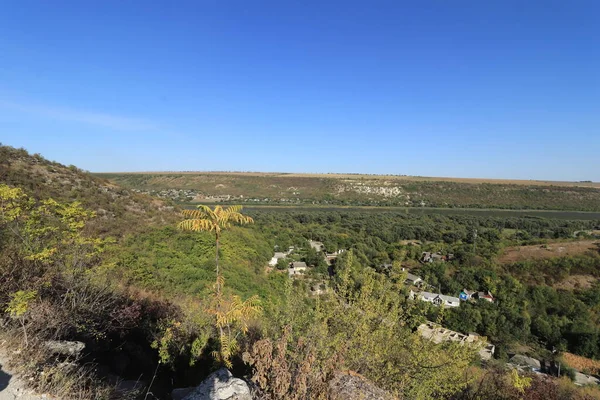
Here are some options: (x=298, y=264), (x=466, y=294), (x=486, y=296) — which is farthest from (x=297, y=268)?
(x=486, y=296)

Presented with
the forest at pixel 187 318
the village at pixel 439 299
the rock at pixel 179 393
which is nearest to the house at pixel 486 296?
the village at pixel 439 299

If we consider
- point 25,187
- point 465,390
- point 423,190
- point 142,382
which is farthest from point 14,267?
point 423,190

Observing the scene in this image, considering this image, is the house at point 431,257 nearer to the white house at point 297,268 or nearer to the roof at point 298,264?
the roof at point 298,264

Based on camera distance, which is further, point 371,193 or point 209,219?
point 371,193

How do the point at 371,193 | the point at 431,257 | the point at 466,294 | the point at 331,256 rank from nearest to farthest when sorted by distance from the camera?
the point at 466,294
the point at 331,256
the point at 431,257
the point at 371,193

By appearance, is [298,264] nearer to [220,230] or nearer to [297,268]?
[297,268]

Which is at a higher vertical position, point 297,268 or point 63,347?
point 63,347

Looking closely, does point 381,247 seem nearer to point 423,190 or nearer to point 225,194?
point 225,194
